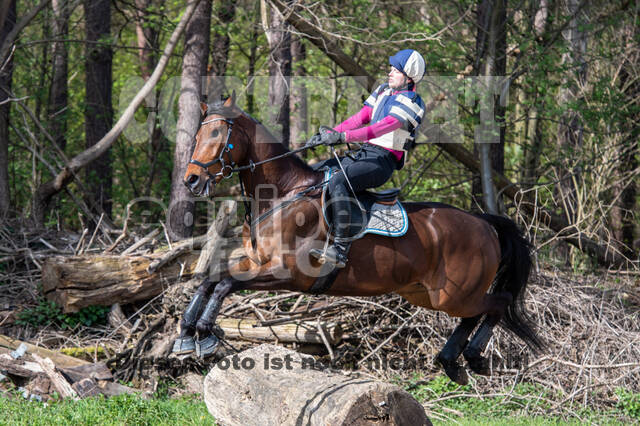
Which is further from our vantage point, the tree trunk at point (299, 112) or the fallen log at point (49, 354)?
the tree trunk at point (299, 112)

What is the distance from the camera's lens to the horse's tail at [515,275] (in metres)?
6.88

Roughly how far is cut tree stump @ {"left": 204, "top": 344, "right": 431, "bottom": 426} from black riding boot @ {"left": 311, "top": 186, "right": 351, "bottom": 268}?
0.98 m

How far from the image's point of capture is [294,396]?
17.1ft

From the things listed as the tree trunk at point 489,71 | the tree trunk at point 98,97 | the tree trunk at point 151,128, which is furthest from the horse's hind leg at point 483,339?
the tree trunk at point 98,97

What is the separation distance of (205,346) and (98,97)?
11.7 metres

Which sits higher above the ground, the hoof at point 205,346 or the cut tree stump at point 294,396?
the hoof at point 205,346

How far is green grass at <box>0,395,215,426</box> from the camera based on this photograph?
599cm

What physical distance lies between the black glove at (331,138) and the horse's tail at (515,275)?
83.7 inches

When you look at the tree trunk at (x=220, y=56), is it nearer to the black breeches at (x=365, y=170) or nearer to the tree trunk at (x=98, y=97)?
the tree trunk at (x=98, y=97)

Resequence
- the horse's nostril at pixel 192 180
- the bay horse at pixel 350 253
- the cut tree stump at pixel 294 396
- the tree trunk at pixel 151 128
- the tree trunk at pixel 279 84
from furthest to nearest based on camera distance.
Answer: the tree trunk at pixel 151 128, the tree trunk at pixel 279 84, the bay horse at pixel 350 253, the horse's nostril at pixel 192 180, the cut tree stump at pixel 294 396

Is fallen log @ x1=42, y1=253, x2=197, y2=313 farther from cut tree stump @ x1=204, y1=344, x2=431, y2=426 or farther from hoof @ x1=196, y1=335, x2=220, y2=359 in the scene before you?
hoof @ x1=196, y1=335, x2=220, y2=359

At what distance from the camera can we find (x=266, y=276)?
551cm

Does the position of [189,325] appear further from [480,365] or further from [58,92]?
[58,92]

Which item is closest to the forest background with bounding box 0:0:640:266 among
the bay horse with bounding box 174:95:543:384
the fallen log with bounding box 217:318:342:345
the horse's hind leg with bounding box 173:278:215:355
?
the fallen log with bounding box 217:318:342:345
